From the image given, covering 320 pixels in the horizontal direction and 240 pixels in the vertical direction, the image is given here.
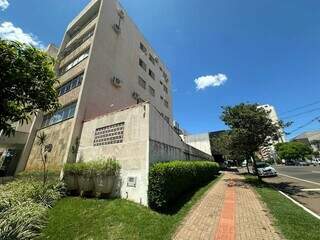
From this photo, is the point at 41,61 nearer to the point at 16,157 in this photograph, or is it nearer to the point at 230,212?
the point at 230,212

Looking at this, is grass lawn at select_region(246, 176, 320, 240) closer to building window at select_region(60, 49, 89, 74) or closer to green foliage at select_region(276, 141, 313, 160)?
building window at select_region(60, 49, 89, 74)

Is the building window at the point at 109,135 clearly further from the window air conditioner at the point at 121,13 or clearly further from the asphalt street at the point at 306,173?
the asphalt street at the point at 306,173

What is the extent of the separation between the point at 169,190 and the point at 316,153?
8890cm

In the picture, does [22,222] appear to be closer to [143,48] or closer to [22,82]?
[22,82]

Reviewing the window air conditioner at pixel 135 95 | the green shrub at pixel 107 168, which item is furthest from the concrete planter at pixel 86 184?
the window air conditioner at pixel 135 95

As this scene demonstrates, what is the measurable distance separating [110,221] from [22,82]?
5439mm

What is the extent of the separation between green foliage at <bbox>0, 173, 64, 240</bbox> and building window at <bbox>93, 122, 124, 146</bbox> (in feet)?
10.8

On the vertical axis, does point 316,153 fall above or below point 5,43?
above

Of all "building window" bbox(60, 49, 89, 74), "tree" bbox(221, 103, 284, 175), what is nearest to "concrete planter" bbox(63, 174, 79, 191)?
"building window" bbox(60, 49, 89, 74)

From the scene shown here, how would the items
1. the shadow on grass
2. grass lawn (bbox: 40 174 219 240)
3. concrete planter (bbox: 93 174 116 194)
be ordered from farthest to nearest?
concrete planter (bbox: 93 174 116 194) → the shadow on grass → grass lawn (bbox: 40 174 219 240)

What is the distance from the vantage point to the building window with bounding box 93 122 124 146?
11.2 m

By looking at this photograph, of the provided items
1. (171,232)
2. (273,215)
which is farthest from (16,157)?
(273,215)

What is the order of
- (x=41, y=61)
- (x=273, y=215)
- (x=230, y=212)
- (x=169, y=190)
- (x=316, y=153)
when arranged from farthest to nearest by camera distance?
(x=316, y=153) → (x=169, y=190) → (x=230, y=212) → (x=273, y=215) → (x=41, y=61)

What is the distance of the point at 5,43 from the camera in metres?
5.64
